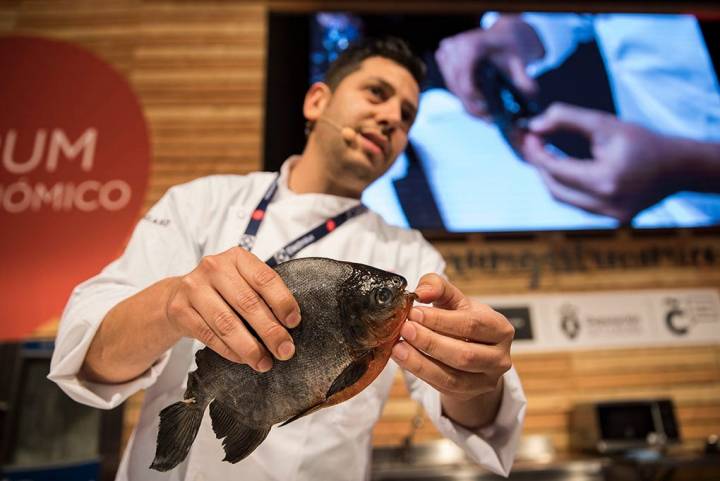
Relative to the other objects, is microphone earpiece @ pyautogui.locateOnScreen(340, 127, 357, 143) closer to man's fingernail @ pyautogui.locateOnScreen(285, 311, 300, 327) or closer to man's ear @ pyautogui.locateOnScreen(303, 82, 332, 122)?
man's ear @ pyautogui.locateOnScreen(303, 82, 332, 122)

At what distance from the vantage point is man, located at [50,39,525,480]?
566 millimetres

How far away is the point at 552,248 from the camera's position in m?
3.02

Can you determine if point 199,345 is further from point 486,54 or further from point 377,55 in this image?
point 486,54

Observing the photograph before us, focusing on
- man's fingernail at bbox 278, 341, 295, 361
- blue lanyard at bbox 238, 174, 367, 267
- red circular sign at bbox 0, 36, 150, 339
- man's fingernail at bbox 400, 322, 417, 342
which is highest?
man's fingernail at bbox 278, 341, 295, 361

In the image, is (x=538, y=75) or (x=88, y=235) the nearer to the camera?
(x=88, y=235)

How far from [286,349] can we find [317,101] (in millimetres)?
776

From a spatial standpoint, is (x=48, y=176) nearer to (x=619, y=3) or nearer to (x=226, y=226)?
(x=226, y=226)

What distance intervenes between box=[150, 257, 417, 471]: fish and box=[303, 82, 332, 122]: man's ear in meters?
0.65

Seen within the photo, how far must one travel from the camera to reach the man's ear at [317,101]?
44.1 inches

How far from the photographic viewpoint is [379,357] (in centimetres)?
54

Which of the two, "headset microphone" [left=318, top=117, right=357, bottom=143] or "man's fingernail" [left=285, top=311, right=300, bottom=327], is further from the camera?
"headset microphone" [left=318, top=117, right=357, bottom=143]

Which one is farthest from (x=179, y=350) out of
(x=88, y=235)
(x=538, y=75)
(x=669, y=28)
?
(x=669, y=28)

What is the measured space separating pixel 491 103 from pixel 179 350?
2575 mm

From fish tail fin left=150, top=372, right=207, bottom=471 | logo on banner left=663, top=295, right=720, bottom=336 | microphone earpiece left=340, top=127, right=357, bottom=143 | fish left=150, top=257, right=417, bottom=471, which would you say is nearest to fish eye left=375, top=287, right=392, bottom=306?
fish left=150, top=257, right=417, bottom=471
